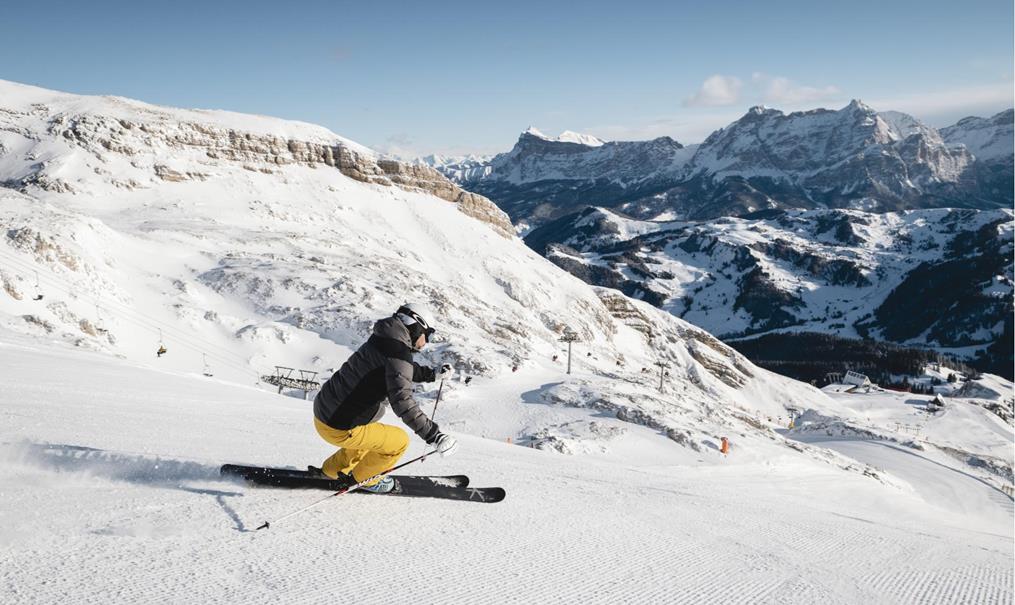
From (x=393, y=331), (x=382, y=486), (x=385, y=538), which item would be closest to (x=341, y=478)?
(x=382, y=486)

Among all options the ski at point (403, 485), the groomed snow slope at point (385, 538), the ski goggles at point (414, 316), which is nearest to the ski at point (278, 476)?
the ski at point (403, 485)

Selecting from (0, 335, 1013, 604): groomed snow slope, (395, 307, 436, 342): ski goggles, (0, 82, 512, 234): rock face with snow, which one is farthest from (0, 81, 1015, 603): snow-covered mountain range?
(395, 307, 436, 342): ski goggles

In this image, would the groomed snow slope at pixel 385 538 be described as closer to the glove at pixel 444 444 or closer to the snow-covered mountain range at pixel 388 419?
the snow-covered mountain range at pixel 388 419

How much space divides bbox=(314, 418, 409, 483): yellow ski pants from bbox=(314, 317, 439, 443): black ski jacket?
0.44 feet

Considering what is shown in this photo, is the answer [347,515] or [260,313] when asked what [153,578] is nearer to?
[347,515]

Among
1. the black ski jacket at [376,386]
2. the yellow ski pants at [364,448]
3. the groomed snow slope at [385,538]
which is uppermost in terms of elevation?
the black ski jacket at [376,386]

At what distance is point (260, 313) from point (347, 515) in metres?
44.4

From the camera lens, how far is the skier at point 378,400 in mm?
6168

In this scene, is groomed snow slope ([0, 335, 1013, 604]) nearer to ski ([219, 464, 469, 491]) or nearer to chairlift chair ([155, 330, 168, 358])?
ski ([219, 464, 469, 491])

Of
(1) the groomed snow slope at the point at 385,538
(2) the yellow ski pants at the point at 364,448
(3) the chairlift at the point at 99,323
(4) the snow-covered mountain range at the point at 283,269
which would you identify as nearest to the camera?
(1) the groomed snow slope at the point at 385,538

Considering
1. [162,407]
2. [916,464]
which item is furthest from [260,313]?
[916,464]

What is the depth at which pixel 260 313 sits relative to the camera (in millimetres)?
46938

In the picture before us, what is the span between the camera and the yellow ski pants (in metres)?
6.57

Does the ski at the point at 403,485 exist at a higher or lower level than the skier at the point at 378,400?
lower
